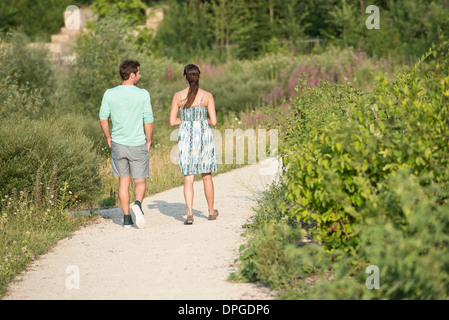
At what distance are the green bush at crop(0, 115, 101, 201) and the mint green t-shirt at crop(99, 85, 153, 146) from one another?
110 centimetres

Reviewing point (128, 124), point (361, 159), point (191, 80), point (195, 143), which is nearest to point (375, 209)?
point (361, 159)

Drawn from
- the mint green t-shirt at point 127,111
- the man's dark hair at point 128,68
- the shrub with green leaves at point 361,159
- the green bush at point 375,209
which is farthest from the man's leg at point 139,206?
the shrub with green leaves at point 361,159

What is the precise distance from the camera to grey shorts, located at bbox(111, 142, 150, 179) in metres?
6.93

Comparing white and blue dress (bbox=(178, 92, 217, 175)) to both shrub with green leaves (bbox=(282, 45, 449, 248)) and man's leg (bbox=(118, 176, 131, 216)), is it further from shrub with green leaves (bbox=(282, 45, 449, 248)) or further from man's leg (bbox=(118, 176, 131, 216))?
shrub with green leaves (bbox=(282, 45, 449, 248))

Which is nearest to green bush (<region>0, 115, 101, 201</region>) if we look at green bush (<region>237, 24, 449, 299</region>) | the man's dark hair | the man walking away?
the man walking away

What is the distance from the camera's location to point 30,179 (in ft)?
25.9

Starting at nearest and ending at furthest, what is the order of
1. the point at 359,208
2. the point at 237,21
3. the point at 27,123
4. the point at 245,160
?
the point at 359,208
the point at 27,123
the point at 245,160
the point at 237,21

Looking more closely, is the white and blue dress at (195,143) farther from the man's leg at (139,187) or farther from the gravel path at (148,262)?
the gravel path at (148,262)

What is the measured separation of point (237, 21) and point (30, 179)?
2422cm

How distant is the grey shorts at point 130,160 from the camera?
6.93m

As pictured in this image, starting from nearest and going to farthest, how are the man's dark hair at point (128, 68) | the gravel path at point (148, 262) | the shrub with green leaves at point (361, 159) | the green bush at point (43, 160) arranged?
the shrub with green leaves at point (361, 159)
the gravel path at point (148, 262)
the man's dark hair at point (128, 68)
the green bush at point (43, 160)

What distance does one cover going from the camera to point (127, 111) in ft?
22.5
